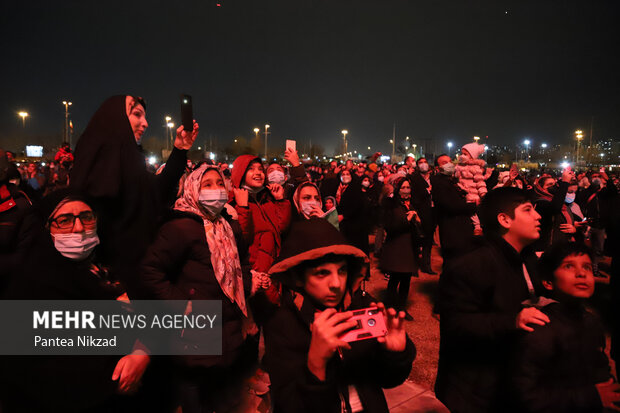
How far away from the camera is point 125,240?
8.66ft

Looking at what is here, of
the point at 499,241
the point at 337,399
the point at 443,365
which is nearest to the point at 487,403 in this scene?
the point at 443,365

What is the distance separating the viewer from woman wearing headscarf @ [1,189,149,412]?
1.90 meters

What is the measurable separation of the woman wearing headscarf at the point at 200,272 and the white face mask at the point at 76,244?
1.70 ft

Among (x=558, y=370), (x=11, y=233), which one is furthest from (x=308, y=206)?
(x=11, y=233)

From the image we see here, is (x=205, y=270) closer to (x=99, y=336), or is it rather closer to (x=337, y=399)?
(x=99, y=336)

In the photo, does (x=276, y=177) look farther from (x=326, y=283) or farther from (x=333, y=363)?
(x=333, y=363)

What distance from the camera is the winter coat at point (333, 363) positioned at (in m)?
1.69

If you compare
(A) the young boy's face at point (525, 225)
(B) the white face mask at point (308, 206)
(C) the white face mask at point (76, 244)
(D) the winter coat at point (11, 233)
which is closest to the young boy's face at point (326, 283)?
(C) the white face mask at point (76, 244)

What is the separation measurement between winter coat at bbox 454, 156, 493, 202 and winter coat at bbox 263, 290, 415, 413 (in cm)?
439

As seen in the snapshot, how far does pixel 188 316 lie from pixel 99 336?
0.63 metres

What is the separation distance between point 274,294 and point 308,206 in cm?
109

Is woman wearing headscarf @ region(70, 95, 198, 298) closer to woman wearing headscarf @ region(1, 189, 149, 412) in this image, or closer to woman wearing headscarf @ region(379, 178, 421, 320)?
woman wearing headscarf @ region(1, 189, 149, 412)

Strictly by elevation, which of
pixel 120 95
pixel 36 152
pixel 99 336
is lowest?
pixel 99 336

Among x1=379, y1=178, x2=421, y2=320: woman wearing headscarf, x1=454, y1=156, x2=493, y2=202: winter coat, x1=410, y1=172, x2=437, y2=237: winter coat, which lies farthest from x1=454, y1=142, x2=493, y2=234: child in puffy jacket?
x1=410, y1=172, x2=437, y2=237: winter coat
